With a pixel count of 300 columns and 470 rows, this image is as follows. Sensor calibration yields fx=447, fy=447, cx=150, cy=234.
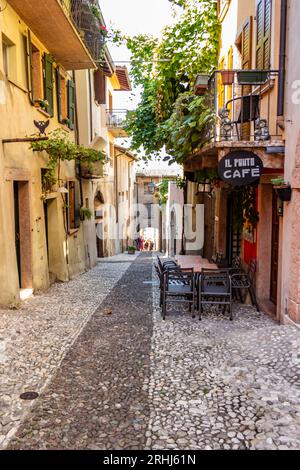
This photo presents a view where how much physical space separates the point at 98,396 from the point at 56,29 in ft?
28.3

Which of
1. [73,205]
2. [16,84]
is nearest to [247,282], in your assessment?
[16,84]

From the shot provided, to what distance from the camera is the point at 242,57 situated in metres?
10.2

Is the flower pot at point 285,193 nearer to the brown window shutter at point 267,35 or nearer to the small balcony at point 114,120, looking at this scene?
the brown window shutter at point 267,35

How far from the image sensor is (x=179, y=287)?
8172mm

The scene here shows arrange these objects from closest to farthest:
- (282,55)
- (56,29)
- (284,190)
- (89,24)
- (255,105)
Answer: (284,190) < (282,55) < (255,105) < (56,29) < (89,24)

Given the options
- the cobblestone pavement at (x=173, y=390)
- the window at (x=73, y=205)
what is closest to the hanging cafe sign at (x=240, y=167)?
the cobblestone pavement at (x=173, y=390)

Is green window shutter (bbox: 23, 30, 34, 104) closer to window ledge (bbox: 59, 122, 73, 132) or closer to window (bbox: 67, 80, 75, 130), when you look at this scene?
window ledge (bbox: 59, 122, 73, 132)

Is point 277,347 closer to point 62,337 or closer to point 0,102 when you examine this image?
point 62,337

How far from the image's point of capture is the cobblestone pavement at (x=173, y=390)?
385cm

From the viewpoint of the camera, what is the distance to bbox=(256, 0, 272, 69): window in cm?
788

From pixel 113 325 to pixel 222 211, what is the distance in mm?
5831

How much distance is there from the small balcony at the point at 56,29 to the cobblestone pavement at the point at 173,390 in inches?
253

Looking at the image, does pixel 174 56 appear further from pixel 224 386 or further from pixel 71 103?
pixel 224 386
